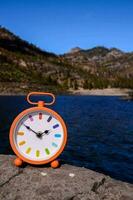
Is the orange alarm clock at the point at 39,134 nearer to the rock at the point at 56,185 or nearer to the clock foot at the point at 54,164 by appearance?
the clock foot at the point at 54,164

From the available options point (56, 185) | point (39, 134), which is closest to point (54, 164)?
point (39, 134)

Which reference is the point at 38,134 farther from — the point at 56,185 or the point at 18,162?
the point at 56,185

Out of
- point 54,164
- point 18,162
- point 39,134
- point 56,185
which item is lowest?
point 56,185

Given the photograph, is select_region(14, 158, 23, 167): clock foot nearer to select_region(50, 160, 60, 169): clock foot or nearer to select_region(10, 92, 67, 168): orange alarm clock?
select_region(10, 92, 67, 168): orange alarm clock

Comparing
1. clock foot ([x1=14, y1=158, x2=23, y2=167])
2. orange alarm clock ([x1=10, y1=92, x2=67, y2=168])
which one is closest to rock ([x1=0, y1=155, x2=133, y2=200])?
clock foot ([x1=14, y1=158, x2=23, y2=167])

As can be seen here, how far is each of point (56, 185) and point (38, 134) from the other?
211 cm

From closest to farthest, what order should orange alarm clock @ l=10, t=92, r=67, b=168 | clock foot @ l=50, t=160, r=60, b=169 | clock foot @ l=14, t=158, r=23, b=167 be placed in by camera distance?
clock foot @ l=14, t=158, r=23, b=167
clock foot @ l=50, t=160, r=60, b=169
orange alarm clock @ l=10, t=92, r=67, b=168

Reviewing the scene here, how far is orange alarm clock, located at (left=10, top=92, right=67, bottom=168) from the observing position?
10461 mm

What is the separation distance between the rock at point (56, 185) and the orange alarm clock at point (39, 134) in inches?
18.3

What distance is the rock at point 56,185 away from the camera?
8445mm

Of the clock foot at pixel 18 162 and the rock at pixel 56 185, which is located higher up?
the clock foot at pixel 18 162

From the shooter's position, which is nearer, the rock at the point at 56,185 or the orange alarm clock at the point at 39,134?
the rock at the point at 56,185

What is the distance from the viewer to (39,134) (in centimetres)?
1059

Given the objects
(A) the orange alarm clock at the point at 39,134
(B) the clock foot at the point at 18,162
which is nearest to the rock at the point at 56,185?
(B) the clock foot at the point at 18,162
